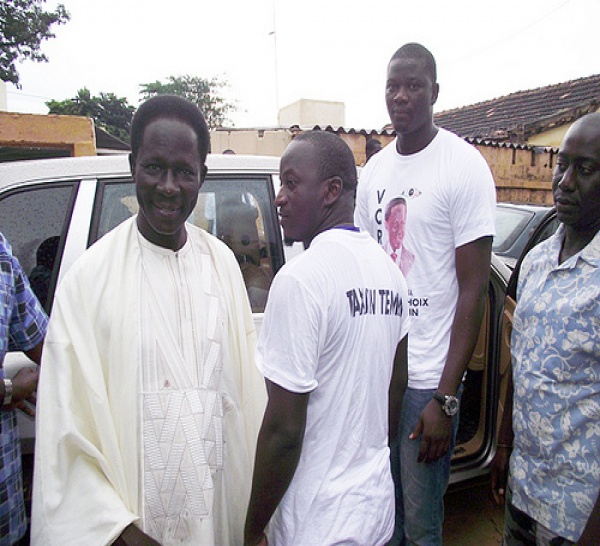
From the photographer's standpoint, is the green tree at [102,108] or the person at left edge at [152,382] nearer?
the person at left edge at [152,382]

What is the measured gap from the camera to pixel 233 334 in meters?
1.66

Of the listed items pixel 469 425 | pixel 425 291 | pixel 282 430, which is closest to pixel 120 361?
pixel 282 430

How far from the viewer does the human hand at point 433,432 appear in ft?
6.06

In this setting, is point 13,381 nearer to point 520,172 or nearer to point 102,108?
point 520,172

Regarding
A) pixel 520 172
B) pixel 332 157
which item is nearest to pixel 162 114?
pixel 332 157

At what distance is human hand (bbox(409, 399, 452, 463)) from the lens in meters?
1.85

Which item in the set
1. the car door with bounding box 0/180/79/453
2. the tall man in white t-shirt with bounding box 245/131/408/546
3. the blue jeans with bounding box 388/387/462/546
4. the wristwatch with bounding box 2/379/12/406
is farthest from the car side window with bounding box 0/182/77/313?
the blue jeans with bounding box 388/387/462/546

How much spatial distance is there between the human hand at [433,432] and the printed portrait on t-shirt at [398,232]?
53 centimetres

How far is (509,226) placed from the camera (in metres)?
5.12

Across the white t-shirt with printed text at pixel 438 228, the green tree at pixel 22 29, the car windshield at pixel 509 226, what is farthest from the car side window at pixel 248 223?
the green tree at pixel 22 29

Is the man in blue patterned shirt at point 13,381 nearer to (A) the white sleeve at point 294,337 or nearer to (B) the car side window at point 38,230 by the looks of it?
(B) the car side window at point 38,230

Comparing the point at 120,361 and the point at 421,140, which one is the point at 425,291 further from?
the point at 120,361

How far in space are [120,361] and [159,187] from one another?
517 millimetres

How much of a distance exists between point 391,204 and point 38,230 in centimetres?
153
